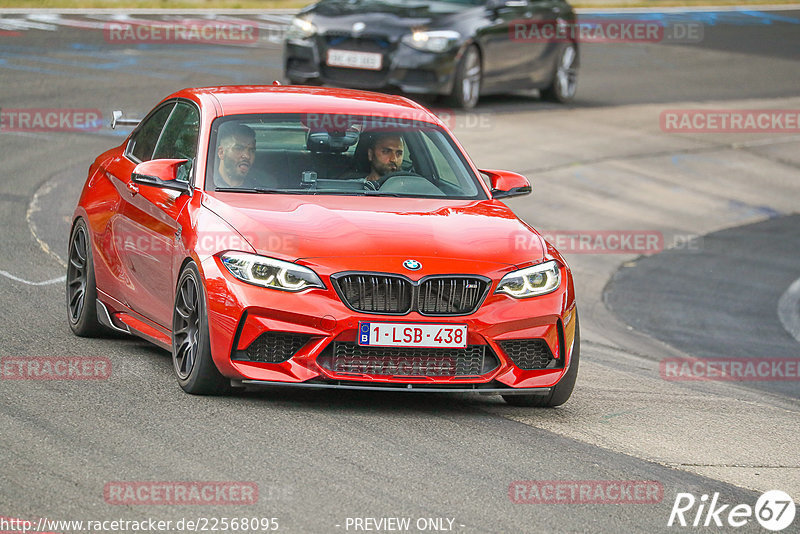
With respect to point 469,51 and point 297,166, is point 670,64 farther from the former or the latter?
point 297,166

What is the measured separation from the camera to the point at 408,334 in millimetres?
7281

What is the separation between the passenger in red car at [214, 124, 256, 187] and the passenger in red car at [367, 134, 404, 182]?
0.69 meters

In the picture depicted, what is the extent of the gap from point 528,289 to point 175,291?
6.08 feet

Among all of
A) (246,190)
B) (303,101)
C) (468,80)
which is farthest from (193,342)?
(468,80)

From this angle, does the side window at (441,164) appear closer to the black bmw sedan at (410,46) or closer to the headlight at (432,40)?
the black bmw sedan at (410,46)

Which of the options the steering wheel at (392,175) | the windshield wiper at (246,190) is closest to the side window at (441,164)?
the steering wheel at (392,175)

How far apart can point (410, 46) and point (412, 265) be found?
12144 mm

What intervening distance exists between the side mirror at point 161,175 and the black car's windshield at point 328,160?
0.17 metres

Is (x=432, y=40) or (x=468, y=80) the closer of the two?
(x=432, y=40)

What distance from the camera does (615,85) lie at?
25406mm

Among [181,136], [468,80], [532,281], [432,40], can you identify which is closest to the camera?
[532,281]

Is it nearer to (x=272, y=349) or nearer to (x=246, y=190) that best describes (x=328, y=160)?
Result: (x=246, y=190)

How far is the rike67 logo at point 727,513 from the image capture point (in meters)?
6.02

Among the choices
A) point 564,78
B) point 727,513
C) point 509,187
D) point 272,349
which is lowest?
point 564,78
